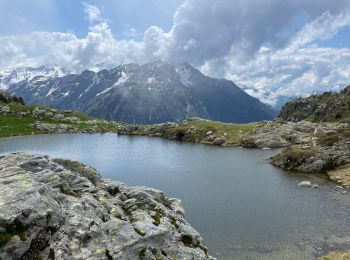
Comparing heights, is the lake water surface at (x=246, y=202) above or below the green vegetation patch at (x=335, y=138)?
below

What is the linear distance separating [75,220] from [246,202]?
165 ft

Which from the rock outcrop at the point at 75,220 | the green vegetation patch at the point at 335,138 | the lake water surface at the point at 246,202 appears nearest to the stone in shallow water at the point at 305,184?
the lake water surface at the point at 246,202

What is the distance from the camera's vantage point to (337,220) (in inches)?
2365

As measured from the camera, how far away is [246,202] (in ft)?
237

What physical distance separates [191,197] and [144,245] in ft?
157

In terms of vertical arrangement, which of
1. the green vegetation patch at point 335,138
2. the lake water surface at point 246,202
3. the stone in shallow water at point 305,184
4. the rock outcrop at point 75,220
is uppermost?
the green vegetation patch at point 335,138

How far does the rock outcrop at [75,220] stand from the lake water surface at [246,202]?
16754mm

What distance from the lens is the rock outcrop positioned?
24.5 meters

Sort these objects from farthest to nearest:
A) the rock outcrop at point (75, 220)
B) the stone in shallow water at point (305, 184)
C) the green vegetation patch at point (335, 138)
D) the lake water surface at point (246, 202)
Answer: the green vegetation patch at point (335, 138) → the stone in shallow water at point (305, 184) → the lake water surface at point (246, 202) → the rock outcrop at point (75, 220)

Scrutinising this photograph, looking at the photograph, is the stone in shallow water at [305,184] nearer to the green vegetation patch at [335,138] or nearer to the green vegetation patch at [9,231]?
the green vegetation patch at [335,138]

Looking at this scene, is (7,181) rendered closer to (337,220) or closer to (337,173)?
(337,220)

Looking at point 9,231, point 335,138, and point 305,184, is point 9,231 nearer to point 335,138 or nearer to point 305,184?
point 305,184

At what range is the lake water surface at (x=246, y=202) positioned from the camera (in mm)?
50438

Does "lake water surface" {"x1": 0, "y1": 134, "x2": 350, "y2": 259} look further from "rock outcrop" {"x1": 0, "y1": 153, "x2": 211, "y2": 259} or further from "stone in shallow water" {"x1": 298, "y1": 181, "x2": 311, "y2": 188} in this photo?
→ "rock outcrop" {"x1": 0, "y1": 153, "x2": 211, "y2": 259}
